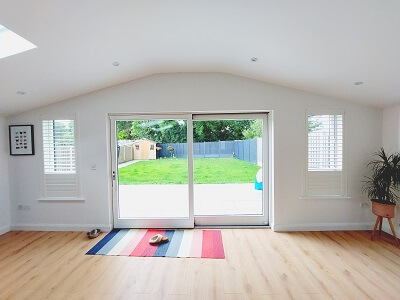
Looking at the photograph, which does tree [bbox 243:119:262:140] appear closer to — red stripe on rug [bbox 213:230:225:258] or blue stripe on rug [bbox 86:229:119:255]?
red stripe on rug [bbox 213:230:225:258]

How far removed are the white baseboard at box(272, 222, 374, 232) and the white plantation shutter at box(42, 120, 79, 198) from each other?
11.3 ft

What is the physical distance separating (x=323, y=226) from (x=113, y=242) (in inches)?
130

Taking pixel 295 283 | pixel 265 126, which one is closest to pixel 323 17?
pixel 265 126

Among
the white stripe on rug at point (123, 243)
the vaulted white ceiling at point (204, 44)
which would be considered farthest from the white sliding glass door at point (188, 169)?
the vaulted white ceiling at point (204, 44)

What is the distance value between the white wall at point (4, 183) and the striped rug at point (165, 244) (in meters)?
1.78

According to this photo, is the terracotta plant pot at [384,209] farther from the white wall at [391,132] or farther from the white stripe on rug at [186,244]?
the white stripe on rug at [186,244]

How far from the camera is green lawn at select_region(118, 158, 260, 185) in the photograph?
3865 millimetres

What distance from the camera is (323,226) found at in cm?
360

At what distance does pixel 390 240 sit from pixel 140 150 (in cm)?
406

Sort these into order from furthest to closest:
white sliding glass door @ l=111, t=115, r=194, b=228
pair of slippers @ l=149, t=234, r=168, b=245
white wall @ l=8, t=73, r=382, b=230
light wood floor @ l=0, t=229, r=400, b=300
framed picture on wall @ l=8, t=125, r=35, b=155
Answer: white sliding glass door @ l=111, t=115, r=194, b=228
framed picture on wall @ l=8, t=125, r=35, b=155
white wall @ l=8, t=73, r=382, b=230
pair of slippers @ l=149, t=234, r=168, b=245
light wood floor @ l=0, t=229, r=400, b=300

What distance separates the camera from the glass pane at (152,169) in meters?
3.83

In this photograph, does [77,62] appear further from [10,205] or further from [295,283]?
[295,283]

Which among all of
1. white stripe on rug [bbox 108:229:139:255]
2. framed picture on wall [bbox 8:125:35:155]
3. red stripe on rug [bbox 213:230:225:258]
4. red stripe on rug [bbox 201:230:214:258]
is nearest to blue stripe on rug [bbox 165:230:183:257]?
red stripe on rug [bbox 201:230:214:258]

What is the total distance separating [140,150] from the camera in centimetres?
387
